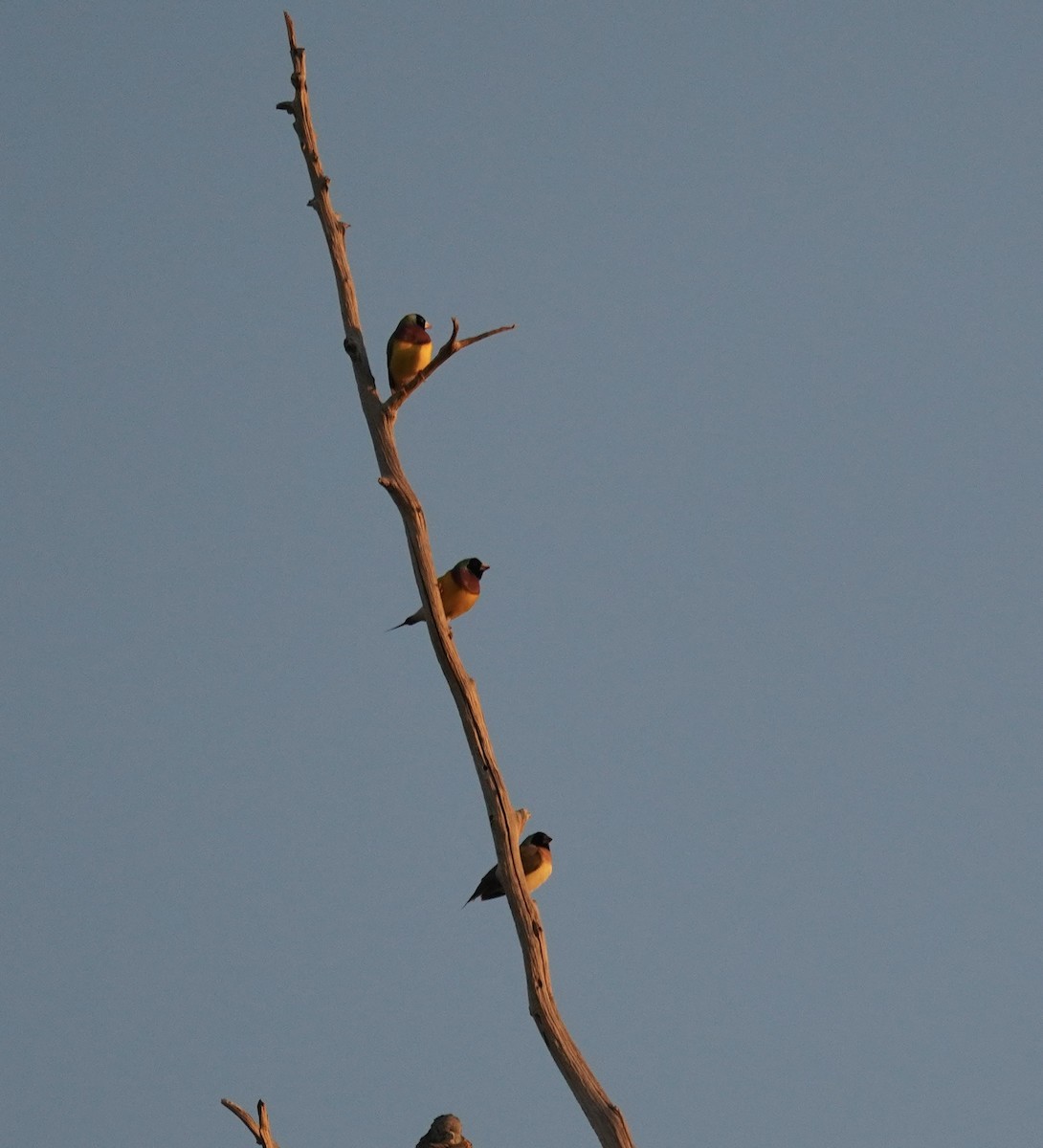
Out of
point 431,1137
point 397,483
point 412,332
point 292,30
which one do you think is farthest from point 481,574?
point 431,1137

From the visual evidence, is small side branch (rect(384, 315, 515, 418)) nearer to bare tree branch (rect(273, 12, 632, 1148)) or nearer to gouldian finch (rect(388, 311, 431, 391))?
bare tree branch (rect(273, 12, 632, 1148))

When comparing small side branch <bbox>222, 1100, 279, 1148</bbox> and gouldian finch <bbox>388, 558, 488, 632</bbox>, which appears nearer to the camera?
small side branch <bbox>222, 1100, 279, 1148</bbox>

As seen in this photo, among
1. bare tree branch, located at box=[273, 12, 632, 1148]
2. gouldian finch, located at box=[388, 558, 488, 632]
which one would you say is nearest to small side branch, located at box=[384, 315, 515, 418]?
bare tree branch, located at box=[273, 12, 632, 1148]

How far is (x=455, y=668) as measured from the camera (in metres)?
7.87

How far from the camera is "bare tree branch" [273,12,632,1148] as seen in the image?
23.1 ft

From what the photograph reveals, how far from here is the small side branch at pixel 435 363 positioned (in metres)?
8.23

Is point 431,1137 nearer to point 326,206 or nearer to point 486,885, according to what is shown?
point 486,885

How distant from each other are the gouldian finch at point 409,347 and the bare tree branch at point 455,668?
1.55 meters

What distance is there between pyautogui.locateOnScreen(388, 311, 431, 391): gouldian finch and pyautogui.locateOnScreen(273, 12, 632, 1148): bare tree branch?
5.10 ft

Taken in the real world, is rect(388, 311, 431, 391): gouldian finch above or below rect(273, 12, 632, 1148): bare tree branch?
above

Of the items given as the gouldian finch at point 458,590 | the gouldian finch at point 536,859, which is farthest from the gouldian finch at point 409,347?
the gouldian finch at point 536,859

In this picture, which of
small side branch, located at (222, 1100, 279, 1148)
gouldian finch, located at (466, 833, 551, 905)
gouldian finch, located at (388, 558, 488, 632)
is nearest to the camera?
small side branch, located at (222, 1100, 279, 1148)

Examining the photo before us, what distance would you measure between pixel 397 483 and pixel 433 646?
0.82 meters

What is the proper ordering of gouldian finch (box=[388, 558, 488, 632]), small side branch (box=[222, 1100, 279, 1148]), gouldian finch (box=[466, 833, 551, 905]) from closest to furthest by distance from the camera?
small side branch (box=[222, 1100, 279, 1148]) < gouldian finch (box=[388, 558, 488, 632]) < gouldian finch (box=[466, 833, 551, 905])
